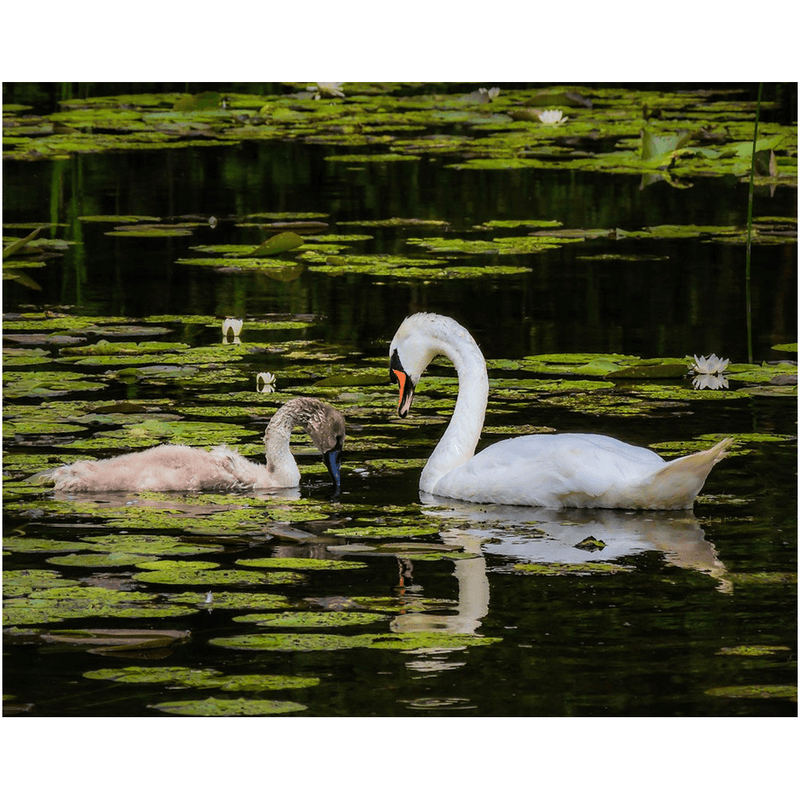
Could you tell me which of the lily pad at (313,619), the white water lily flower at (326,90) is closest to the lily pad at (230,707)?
the lily pad at (313,619)

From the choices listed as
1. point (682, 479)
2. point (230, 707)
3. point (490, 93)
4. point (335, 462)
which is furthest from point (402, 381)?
point (490, 93)

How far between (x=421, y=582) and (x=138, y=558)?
110cm

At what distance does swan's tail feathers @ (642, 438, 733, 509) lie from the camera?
311 inches

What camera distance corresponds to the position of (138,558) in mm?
7441

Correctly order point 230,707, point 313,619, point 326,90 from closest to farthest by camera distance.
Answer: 1. point 230,707
2. point 313,619
3. point 326,90

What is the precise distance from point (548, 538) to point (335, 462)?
1255mm

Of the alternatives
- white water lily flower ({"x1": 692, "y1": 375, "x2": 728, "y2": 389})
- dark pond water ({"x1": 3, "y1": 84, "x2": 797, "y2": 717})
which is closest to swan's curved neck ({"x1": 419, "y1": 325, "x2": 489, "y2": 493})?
dark pond water ({"x1": 3, "y1": 84, "x2": 797, "y2": 717})

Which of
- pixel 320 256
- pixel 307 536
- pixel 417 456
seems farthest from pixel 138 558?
pixel 320 256

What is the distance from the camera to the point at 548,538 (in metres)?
7.95

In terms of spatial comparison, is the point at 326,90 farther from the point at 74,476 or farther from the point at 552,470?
the point at 552,470

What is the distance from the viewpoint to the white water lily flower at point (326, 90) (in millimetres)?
22516

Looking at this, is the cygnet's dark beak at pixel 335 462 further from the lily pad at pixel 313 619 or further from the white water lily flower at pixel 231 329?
the white water lily flower at pixel 231 329

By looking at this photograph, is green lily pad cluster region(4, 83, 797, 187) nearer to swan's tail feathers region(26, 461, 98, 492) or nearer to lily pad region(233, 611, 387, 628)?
swan's tail feathers region(26, 461, 98, 492)

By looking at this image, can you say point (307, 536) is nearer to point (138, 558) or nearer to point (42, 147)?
point (138, 558)
